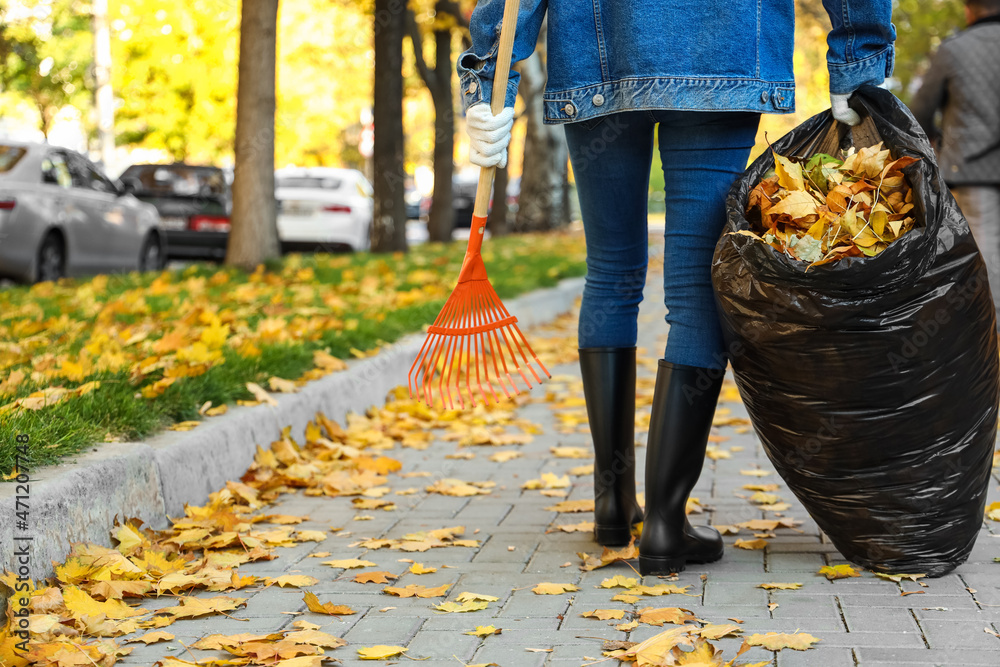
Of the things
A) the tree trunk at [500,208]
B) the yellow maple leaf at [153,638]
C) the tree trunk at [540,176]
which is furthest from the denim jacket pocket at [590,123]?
the tree trunk at [540,176]

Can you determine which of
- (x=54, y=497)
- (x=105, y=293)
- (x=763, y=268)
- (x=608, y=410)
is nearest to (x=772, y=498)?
(x=608, y=410)

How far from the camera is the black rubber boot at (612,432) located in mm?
2996

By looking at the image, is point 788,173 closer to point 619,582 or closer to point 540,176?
point 619,582

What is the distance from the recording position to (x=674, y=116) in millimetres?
2738

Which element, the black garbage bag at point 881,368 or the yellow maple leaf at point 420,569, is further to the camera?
the yellow maple leaf at point 420,569

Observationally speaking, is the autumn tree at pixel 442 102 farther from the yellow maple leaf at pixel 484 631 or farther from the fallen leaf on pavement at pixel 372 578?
the yellow maple leaf at pixel 484 631

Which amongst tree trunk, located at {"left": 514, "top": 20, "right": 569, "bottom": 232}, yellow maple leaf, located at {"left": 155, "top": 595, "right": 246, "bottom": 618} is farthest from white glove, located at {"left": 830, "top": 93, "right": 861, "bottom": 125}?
tree trunk, located at {"left": 514, "top": 20, "right": 569, "bottom": 232}

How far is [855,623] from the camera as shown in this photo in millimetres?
2381

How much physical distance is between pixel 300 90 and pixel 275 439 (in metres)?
28.7

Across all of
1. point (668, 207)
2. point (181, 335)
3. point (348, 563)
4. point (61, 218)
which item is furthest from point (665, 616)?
point (61, 218)

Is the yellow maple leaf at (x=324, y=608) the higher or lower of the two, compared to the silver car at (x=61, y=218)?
lower

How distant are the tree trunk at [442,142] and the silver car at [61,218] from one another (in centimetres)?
516

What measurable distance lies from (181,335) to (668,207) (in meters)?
2.80

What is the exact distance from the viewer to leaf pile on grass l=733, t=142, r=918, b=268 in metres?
2.45
